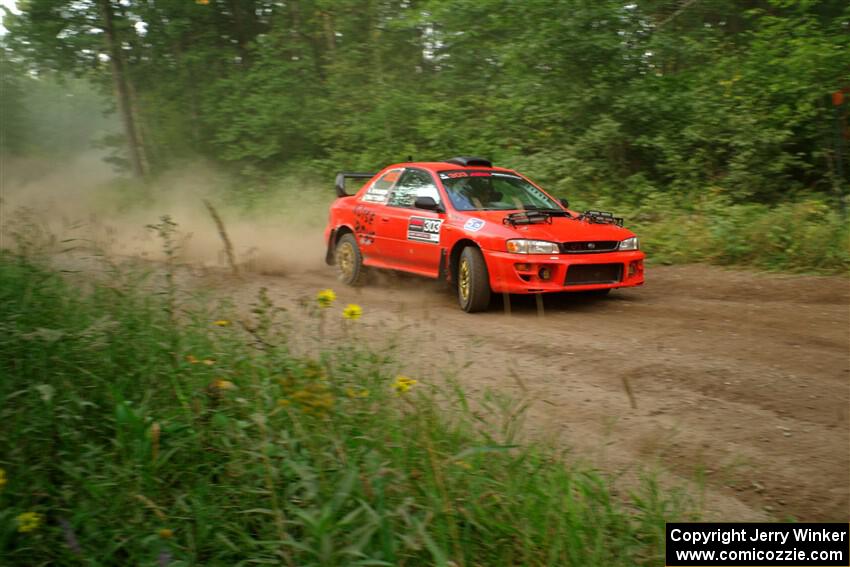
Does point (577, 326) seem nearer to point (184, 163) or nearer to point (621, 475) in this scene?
point (621, 475)

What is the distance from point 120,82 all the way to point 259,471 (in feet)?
82.2

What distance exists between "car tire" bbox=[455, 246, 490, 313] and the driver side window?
107 cm

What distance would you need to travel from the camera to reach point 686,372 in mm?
5480

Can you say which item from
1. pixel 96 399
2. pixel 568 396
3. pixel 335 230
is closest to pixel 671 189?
pixel 335 230

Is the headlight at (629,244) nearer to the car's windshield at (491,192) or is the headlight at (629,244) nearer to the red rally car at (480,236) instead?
the red rally car at (480,236)

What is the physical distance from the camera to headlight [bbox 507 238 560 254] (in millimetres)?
7727

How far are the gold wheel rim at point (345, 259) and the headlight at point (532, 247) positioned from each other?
10.3ft

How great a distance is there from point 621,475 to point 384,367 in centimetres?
170

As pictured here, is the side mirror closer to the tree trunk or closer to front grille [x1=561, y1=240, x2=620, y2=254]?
front grille [x1=561, y1=240, x2=620, y2=254]

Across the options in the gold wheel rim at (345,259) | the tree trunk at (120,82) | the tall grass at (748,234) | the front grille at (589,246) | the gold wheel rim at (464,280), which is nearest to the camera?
the front grille at (589,246)

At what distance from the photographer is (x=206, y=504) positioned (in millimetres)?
3186

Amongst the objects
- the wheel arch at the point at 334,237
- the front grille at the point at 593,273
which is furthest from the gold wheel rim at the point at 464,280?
the wheel arch at the point at 334,237

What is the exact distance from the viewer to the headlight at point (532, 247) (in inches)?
304

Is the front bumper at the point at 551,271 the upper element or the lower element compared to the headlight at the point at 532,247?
lower
